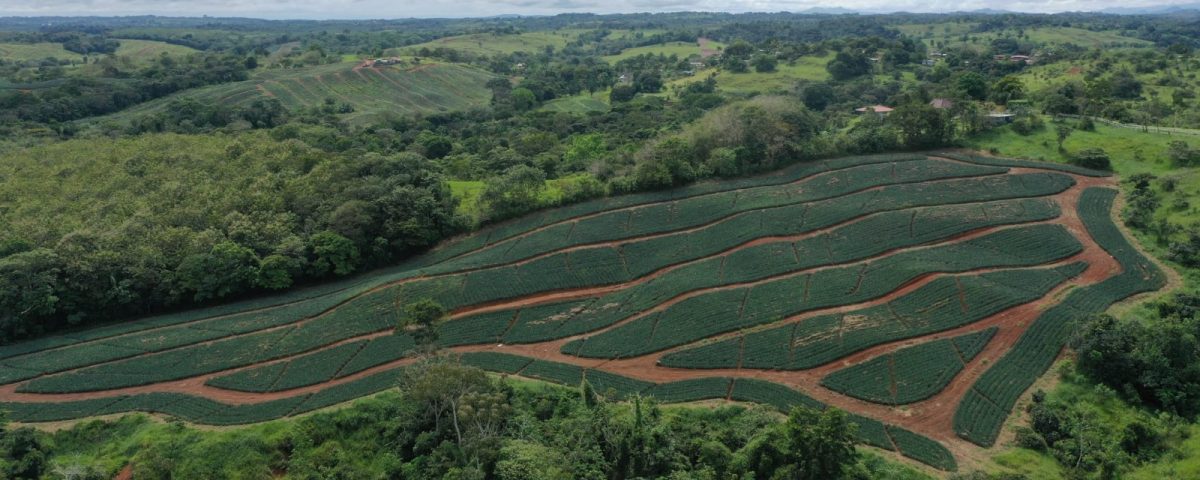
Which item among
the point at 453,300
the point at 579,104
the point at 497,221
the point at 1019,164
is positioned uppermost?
the point at 579,104

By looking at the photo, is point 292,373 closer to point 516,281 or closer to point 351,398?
point 351,398

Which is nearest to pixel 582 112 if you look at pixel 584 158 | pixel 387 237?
pixel 584 158

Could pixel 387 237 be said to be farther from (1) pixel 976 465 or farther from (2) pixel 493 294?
(1) pixel 976 465

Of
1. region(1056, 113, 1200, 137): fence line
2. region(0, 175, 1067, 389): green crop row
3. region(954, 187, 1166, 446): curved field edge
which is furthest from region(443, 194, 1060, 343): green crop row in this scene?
region(1056, 113, 1200, 137): fence line

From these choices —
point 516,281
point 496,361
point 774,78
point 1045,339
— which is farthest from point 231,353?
point 774,78

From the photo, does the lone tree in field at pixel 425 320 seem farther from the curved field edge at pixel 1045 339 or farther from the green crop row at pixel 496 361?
the curved field edge at pixel 1045 339

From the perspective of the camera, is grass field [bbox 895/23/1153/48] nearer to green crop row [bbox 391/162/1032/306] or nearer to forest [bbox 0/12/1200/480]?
forest [bbox 0/12/1200/480]

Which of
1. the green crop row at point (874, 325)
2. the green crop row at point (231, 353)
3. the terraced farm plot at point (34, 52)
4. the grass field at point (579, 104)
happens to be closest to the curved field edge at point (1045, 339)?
the green crop row at point (874, 325)
